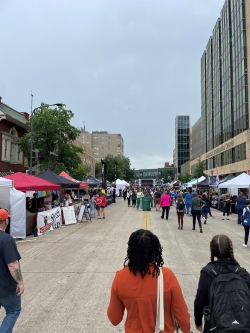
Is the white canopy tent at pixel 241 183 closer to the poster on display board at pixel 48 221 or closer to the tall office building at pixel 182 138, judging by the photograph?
the poster on display board at pixel 48 221

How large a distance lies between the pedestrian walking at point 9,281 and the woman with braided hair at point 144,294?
1.57m

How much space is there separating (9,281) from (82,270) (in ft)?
13.3

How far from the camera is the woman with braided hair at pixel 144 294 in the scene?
2.38 meters

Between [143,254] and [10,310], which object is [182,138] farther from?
[143,254]

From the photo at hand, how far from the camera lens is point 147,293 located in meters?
2.39

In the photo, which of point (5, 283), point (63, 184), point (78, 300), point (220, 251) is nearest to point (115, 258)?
point (78, 300)

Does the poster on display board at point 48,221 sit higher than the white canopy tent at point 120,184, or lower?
lower

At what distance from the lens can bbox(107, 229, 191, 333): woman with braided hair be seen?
238 centimetres

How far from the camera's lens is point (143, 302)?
2375 mm

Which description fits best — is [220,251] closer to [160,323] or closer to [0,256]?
[160,323]

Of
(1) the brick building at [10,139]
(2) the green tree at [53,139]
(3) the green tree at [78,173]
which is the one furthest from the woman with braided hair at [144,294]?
(3) the green tree at [78,173]

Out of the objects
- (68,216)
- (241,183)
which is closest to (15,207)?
(68,216)

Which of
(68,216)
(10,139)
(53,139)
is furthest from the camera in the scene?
(53,139)

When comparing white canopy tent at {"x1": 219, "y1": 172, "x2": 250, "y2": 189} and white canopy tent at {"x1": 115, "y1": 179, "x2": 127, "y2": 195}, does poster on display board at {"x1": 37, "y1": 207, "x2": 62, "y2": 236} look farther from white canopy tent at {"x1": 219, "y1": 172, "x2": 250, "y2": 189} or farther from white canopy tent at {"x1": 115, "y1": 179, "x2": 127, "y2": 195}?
white canopy tent at {"x1": 115, "y1": 179, "x2": 127, "y2": 195}
